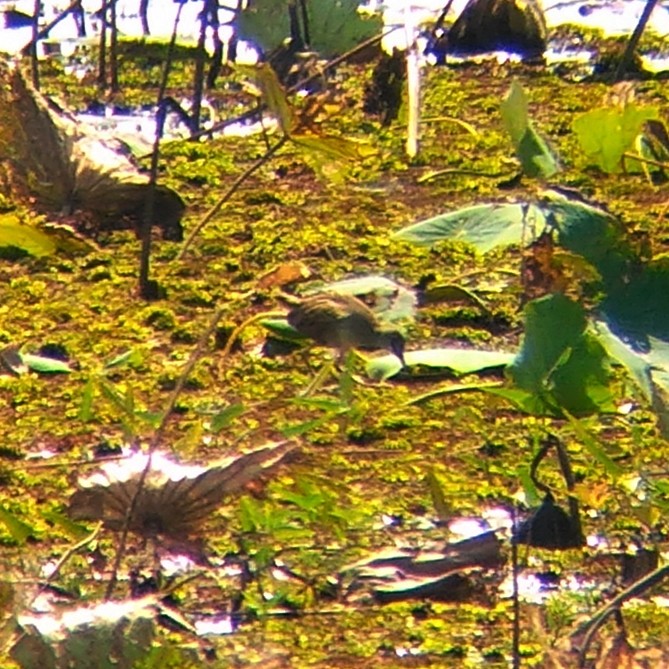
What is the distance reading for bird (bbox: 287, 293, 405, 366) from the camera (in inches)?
66.5

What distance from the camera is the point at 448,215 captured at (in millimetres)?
1634

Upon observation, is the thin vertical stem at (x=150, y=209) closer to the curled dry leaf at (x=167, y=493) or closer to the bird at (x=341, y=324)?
the bird at (x=341, y=324)

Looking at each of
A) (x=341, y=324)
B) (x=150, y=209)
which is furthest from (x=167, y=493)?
(x=150, y=209)

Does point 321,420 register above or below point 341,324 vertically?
below

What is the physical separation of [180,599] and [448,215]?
1.28ft

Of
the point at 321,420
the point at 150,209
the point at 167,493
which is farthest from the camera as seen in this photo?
the point at 150,209

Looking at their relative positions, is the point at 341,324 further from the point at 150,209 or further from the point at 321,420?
the point at 150,209

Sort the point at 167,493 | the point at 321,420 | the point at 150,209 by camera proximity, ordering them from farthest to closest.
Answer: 1. the point at 150,209
2. the point at 321,420
3. the point at 167,493

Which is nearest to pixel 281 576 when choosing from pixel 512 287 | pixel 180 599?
pixel 180 599

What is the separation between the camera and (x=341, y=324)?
1.70 meters

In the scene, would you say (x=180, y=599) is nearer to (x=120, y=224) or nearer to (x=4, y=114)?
(x=4, y=114)

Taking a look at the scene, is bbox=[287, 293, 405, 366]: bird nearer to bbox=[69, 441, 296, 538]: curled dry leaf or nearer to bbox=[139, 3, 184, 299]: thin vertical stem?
bbox=[69, 441, 296, 538]: curled dry leaf

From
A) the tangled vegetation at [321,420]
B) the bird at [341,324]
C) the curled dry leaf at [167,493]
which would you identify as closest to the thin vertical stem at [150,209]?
the tangled vegetation at [321,420]

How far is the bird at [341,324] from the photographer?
169 centimetres
